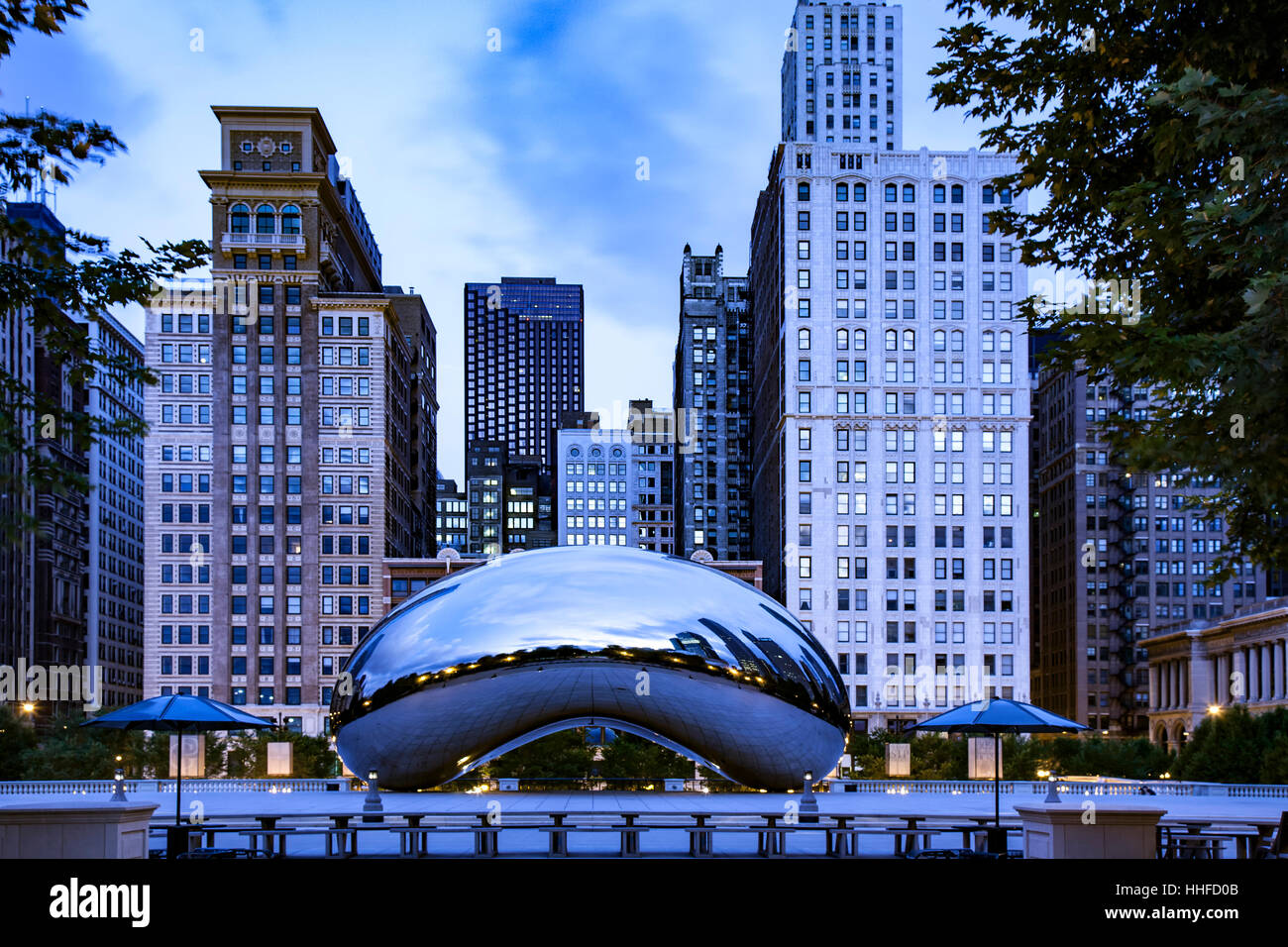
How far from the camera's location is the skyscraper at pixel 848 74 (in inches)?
4828

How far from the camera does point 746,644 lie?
15680mm

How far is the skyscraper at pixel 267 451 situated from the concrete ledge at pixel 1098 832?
293ft

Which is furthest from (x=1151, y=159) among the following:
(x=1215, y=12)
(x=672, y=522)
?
(x=672, y=522)

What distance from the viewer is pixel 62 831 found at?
12.8 meters

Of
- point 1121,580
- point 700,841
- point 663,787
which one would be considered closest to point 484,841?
point 700,841

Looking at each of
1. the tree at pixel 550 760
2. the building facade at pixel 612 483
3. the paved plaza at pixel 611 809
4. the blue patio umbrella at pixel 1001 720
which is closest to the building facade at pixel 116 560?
the building facade at pixel 612 483

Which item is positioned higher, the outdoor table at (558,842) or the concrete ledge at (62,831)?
the concrete ledge at (62,831)

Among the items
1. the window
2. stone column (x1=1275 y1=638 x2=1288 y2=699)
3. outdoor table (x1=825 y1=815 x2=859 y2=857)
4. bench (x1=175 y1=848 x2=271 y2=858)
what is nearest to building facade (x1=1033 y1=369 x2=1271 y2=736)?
stone column (x1=1275 y1=638 x2=1288 y2=699)

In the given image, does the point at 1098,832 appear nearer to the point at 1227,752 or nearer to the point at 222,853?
the point at 222,853

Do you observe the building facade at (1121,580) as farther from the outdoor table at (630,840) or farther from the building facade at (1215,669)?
the outdoor table at (630,840)

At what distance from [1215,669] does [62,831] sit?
380 ft
